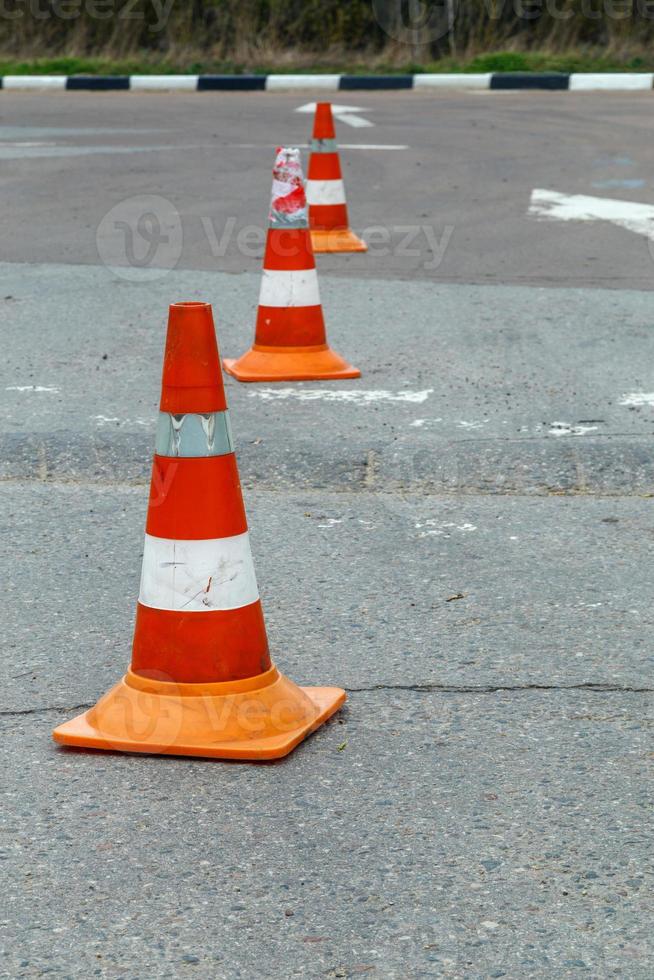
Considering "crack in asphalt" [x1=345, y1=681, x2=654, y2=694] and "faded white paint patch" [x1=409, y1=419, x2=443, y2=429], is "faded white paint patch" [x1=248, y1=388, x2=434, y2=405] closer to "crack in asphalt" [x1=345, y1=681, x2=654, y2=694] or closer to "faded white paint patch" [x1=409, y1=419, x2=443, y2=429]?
"faded white paint patch" [x1=409, y1=419, x2=443, y2=429]

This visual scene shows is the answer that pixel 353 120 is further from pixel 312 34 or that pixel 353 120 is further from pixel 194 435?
pixel 194 435

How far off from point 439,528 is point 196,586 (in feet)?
4.77

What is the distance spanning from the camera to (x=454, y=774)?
2.92m

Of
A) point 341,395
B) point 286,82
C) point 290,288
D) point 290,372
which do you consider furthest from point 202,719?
point 286,82

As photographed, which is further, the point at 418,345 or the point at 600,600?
the point at 418,345

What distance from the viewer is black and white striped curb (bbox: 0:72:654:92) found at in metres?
19.0

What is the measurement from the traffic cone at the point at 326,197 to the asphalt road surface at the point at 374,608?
218 mm

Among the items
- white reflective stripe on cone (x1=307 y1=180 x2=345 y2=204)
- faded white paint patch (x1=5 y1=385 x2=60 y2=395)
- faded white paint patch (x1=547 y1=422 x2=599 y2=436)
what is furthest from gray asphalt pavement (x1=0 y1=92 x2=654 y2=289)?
faded white paint patch (x1=547 y1=422 x2=599 y2=436)

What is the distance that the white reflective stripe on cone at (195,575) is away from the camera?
3160 mm

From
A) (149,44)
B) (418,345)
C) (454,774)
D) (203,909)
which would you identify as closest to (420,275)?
(418,345)

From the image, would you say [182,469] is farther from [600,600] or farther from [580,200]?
[580,200]

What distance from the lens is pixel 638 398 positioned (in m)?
5.66

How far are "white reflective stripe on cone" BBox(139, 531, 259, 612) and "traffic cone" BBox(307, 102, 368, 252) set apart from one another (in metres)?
5.42

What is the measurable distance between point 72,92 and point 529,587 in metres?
16.4
